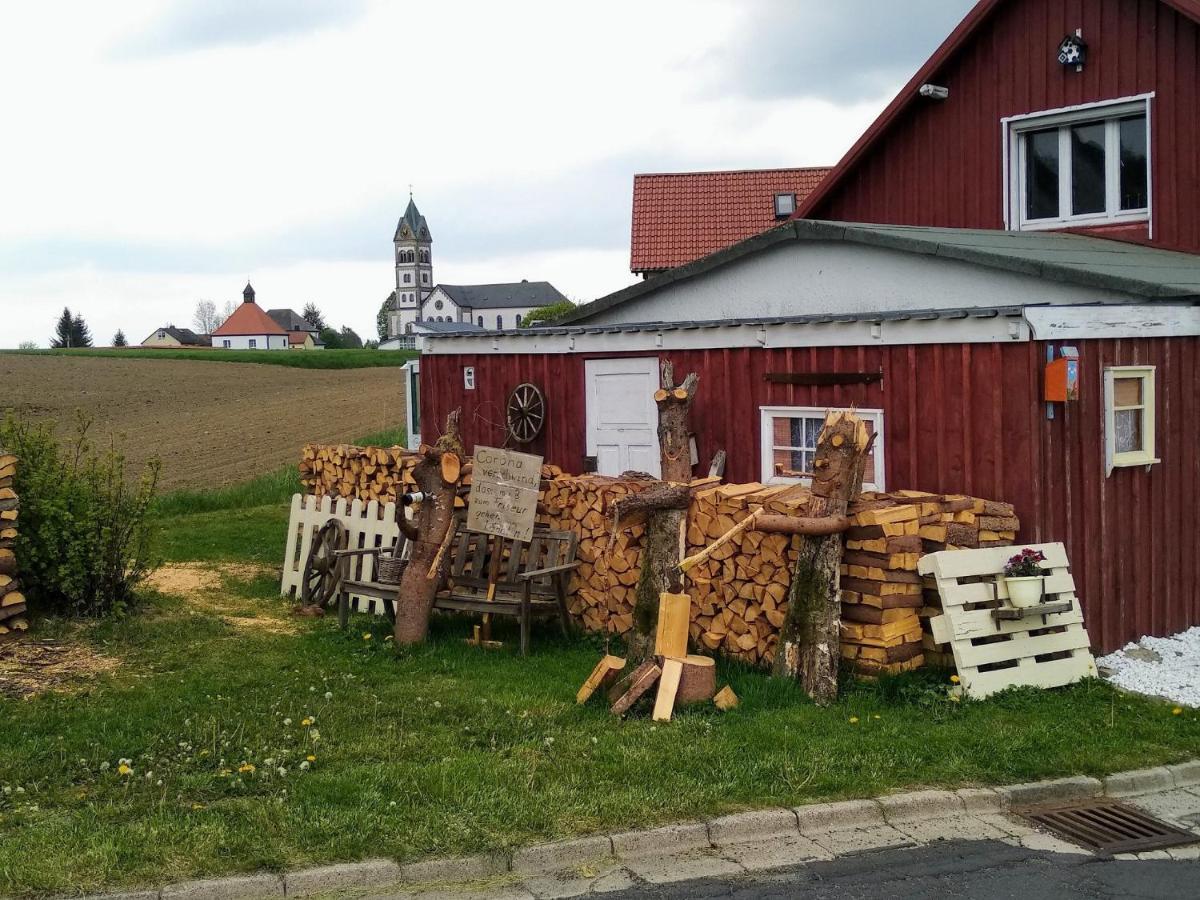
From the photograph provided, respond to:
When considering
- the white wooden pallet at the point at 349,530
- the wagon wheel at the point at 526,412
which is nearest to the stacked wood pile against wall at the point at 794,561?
the white wooden pallet at the point at 349,530

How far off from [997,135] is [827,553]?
33.5 ft

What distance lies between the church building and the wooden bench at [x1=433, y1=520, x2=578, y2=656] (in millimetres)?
121414

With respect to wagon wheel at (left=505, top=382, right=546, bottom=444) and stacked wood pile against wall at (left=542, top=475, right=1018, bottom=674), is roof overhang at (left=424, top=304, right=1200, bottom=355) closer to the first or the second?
wagon wheel at (left=505, top=382, right=546, bottom=444)

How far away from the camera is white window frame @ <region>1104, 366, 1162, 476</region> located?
10.4m

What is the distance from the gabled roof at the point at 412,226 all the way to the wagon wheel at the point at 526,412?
161 metres

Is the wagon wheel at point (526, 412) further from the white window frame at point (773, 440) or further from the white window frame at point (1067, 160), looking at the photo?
the white window frame at point (1067, 160)

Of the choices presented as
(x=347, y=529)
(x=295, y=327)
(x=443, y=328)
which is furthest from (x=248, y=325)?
(x=347, y=529)

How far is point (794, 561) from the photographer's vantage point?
972 centimetres

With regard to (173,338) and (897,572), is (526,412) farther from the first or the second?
(173,338)

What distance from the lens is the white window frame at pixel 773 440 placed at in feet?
36.5

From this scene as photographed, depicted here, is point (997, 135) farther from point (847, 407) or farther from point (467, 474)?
point (467, 474)

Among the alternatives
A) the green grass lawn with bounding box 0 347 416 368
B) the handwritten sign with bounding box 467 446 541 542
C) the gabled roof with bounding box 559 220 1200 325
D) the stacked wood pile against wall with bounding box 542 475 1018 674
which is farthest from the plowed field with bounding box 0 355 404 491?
the stacked wood pile against wall with bounding box 542 475 1018 674

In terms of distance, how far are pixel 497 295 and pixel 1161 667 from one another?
144380 mm

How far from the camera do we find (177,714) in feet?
29.3
